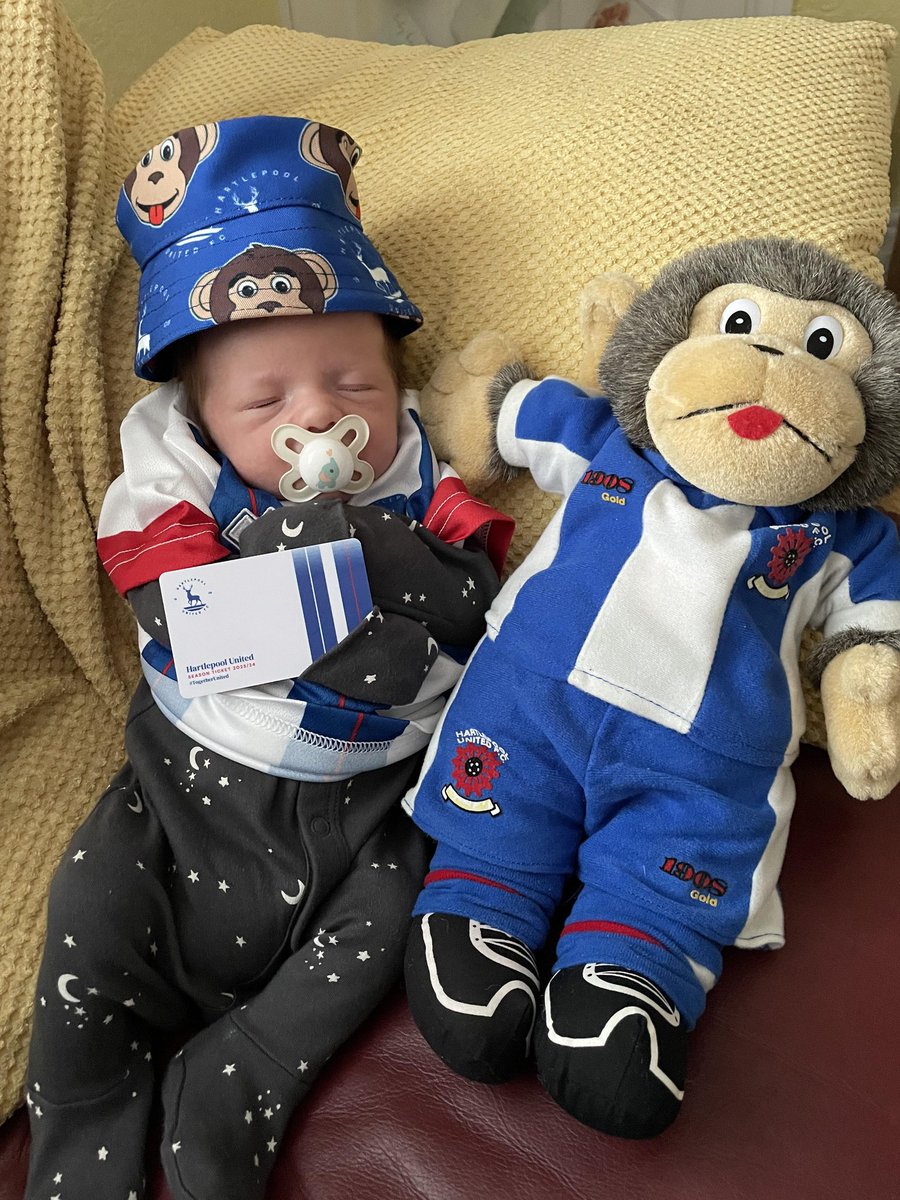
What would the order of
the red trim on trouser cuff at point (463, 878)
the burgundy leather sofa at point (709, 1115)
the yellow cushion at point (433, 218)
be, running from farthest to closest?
the yellow cushion at point (433, 218), the red trim on trouser cuff at point (463, 878), the burgundy leather sofa at point (709, 1115)

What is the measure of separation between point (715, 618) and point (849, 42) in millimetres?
672

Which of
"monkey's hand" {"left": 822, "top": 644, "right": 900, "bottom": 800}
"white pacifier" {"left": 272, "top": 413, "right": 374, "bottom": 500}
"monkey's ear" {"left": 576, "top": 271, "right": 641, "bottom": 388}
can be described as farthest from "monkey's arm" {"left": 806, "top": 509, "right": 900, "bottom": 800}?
"white pacifier" {"left": 272, "top": 413, "right": 374, "bottom": 500}

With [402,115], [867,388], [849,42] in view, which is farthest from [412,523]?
[849,42]

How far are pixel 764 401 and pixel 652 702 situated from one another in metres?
0.24

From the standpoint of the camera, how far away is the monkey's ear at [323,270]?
0.83 meters

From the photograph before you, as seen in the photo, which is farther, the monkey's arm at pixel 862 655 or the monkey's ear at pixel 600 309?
the monkey's ear at pixel 600 309

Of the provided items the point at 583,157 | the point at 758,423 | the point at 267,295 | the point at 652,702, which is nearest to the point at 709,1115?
the point at 652,702

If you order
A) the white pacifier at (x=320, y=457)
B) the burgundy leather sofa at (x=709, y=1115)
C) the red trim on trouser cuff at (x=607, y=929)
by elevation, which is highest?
the white pacifier at (x=320, y=457)

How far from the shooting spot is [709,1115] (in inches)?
26.6

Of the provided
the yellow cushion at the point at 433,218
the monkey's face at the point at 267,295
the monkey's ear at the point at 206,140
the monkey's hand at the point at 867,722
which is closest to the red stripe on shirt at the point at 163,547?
the yellow cushion at the point at 433,218

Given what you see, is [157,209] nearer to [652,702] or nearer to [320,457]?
[320,457]

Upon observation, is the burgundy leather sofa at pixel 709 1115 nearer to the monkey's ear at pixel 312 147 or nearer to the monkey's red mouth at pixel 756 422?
the monkey's red mouth at pixel 756 422

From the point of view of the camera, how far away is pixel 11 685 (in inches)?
34.0

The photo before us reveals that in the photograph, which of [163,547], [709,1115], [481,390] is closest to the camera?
[709,1115]
